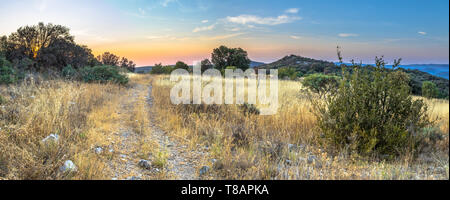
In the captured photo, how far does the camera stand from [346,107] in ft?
13.8

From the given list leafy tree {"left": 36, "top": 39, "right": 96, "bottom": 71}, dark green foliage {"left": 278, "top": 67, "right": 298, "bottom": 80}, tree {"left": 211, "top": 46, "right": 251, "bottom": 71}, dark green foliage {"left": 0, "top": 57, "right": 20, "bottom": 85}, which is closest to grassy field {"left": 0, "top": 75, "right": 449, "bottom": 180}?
dark green foliage {"left": 0, "top": 57, "right": 20, "bottom": 85}

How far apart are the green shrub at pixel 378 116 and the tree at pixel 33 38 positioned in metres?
15.0

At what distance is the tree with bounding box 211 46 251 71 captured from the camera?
70.4ft

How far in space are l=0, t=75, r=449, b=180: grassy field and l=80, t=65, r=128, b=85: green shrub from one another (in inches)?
246

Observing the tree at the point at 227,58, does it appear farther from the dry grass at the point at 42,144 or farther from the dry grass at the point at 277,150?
the dry grass at the point at 42,144

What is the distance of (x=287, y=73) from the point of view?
17938 mm

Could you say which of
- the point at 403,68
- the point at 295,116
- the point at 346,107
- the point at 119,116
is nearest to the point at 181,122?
the point at 119,116

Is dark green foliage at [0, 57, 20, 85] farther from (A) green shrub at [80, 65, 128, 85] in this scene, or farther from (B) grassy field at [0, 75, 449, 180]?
(A) green shrub at [80, 65, 128, 85]

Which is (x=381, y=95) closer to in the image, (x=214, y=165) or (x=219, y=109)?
(x=214, y=165)

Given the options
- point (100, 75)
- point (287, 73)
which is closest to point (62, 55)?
point (100, 75)

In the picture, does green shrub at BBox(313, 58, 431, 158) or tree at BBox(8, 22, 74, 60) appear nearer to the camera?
green shrub at BBox(313, 58, 431, 158)

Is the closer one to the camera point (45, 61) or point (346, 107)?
point (346, 107)

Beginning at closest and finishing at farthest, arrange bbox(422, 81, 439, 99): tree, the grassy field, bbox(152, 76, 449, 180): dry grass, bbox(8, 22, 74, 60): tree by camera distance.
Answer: the grassy field, bbox(152, 76, 449, 180): dry grass, bbox(422, 81, 439, 99): tree, bbox(8, 22, 74, 60): tree
